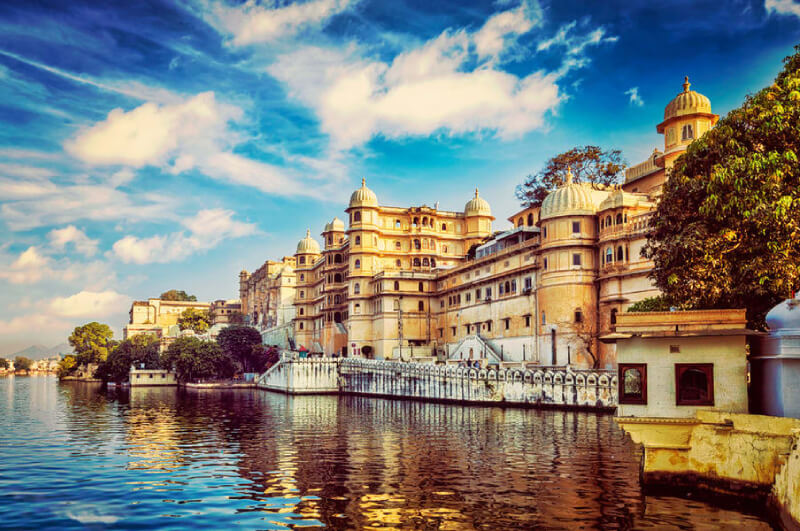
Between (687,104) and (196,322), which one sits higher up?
(687,104)

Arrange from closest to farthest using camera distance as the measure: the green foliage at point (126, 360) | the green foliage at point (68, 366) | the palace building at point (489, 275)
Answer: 1. the palace building at point (489, 275)
2. the green foliage at point (126, 360)
3. the green foliage at point (68, 366)

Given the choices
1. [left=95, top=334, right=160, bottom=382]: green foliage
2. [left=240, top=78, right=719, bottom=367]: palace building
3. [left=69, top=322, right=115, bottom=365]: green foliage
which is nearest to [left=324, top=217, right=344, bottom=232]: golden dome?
[left=240, top=78, right=719, bottom=367]: palace building

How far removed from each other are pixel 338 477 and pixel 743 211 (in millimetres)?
14937

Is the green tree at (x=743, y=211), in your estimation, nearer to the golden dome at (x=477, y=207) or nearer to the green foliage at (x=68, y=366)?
the golden dome at (x=477, y=207)

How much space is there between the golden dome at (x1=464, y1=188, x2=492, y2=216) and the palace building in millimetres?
135

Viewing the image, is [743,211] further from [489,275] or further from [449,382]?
[489,275]

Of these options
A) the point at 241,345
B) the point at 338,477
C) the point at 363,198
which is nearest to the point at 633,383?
the point at 338,477

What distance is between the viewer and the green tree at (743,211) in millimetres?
21016

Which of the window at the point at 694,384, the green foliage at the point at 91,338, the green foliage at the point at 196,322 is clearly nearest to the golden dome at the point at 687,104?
the window at the point at 694,384

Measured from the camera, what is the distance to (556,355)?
50062 millimetres

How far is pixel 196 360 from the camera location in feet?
287

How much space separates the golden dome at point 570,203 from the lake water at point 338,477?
1683 cm

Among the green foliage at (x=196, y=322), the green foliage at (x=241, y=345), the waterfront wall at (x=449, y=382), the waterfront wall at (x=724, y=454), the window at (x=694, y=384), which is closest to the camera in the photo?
the waterfront wall at (x=724, y=454)

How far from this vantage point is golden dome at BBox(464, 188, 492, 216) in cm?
8556
